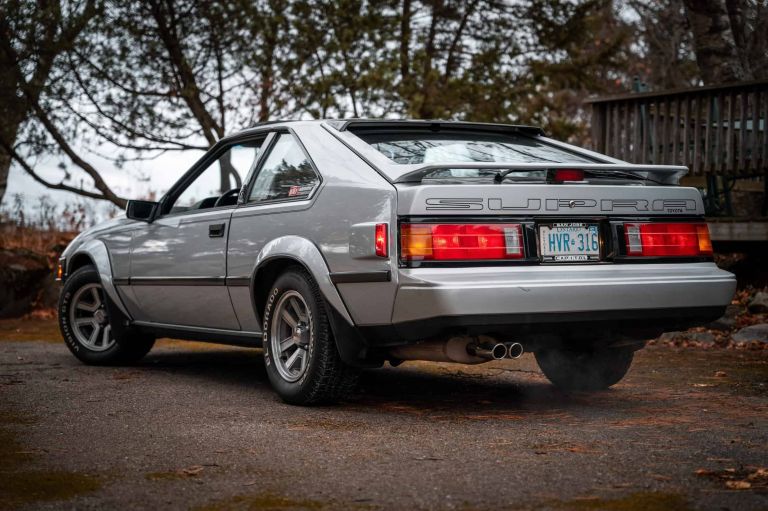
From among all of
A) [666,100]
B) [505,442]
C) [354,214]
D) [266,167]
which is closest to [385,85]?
[666,100]

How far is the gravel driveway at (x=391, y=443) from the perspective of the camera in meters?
3.69

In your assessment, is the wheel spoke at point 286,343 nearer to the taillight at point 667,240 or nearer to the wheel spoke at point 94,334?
the taillight at point 667,240

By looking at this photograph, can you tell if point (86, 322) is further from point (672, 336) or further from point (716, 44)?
point (716, 44)

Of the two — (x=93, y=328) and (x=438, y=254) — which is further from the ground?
(x=438, y=254)

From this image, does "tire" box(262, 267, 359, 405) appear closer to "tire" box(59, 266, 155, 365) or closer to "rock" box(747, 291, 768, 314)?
"tire" box(59, 266, 155, 365)

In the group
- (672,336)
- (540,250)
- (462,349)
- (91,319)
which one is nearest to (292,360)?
(462,349)

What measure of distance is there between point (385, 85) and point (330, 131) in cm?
768

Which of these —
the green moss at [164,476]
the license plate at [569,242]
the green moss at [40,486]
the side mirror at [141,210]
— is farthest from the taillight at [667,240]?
the side mirror at [141,210]

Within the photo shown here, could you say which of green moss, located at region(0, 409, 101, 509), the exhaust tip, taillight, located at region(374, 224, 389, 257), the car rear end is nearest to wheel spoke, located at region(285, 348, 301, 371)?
the car rear end

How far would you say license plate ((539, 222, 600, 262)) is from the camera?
522 centimetres

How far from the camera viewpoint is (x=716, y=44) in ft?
44.8

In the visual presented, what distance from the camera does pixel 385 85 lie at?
44.3 feet

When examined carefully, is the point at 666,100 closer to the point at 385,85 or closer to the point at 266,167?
the point at 385,85

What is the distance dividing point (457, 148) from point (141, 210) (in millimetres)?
2580
